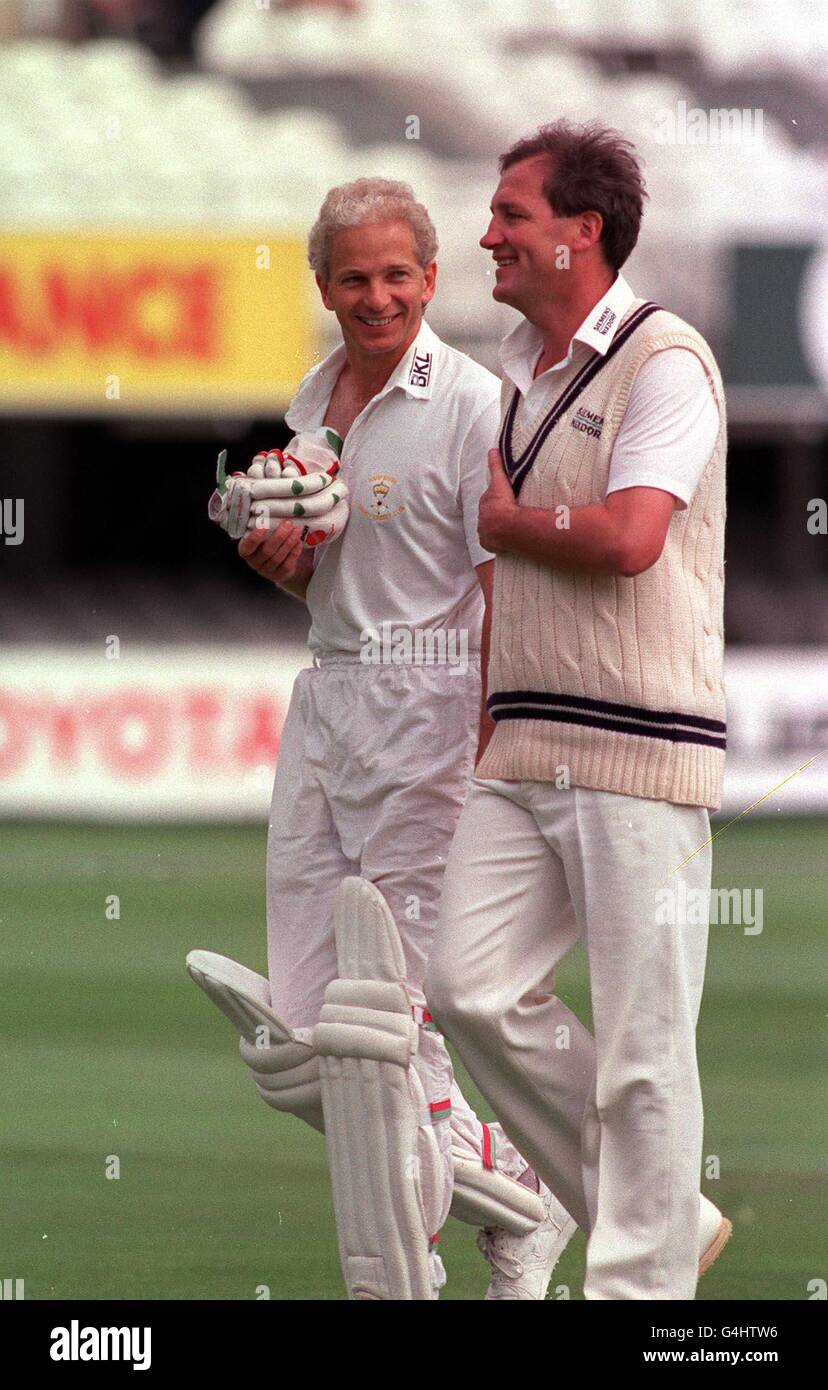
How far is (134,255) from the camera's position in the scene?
41.7 feet

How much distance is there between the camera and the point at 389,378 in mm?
3982

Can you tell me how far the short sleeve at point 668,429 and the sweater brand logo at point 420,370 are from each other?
64 centimetres

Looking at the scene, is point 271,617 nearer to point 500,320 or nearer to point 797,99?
point 500,320

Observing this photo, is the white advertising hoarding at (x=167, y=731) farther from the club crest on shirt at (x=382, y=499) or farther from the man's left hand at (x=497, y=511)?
the man's left hand at (x=497, y=511)

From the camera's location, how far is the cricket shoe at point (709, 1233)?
11.6 ft

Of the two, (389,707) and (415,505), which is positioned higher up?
(415,505)

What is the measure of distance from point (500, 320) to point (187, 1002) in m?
6.22

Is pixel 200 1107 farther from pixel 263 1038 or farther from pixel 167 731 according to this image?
pixel 167 731

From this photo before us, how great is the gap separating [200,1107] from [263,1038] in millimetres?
2066

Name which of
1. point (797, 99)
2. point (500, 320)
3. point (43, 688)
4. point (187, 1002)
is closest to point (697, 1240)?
point (187, 1002)

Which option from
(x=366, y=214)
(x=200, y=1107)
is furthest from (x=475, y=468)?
(x=200, y=1107)

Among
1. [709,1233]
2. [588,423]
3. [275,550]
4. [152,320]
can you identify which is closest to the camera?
[588,423]

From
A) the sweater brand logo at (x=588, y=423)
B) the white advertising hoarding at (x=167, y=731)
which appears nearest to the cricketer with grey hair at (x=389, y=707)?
the sweater brand logo at (x=588, y=423)

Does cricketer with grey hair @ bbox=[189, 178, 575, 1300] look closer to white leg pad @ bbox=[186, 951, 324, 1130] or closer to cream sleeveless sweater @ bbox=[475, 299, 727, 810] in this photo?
white leg pad @ bbox=[186, 951, 324, 1130]
